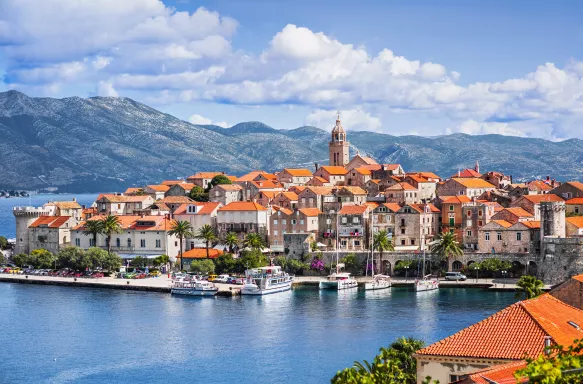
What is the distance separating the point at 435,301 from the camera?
86.5 metres

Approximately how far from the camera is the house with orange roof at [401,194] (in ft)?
392

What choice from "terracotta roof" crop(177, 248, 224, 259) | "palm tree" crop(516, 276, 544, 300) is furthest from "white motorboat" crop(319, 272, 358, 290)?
"palm tree" crop(516, 276, 544, 300)

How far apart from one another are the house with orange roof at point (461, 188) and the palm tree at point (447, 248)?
20317 mm

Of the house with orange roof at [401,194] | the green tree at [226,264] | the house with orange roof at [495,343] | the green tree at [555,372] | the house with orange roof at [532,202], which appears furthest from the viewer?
the house with orange roof at [401,194]

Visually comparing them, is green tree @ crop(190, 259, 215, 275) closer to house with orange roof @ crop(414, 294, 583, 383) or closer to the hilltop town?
the hilltop town

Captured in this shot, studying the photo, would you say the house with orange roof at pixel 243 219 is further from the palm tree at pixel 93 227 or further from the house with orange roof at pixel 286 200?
the palm tree at pixel 93 227

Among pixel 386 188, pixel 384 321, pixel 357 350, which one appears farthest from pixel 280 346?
pixel 386 188

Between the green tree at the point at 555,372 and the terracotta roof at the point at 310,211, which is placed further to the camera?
the terracotta roof at the point at 310,211

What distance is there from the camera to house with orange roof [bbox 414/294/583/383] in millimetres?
28000

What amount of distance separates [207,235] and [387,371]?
8200 cm

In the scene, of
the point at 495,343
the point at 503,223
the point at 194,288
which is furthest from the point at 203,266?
the point at 495,343

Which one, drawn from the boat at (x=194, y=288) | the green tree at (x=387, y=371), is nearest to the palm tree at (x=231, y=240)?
the boat at (x=194, y=288)

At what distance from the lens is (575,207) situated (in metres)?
112

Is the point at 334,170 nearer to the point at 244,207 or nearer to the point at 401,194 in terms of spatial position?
the point at 401,194
